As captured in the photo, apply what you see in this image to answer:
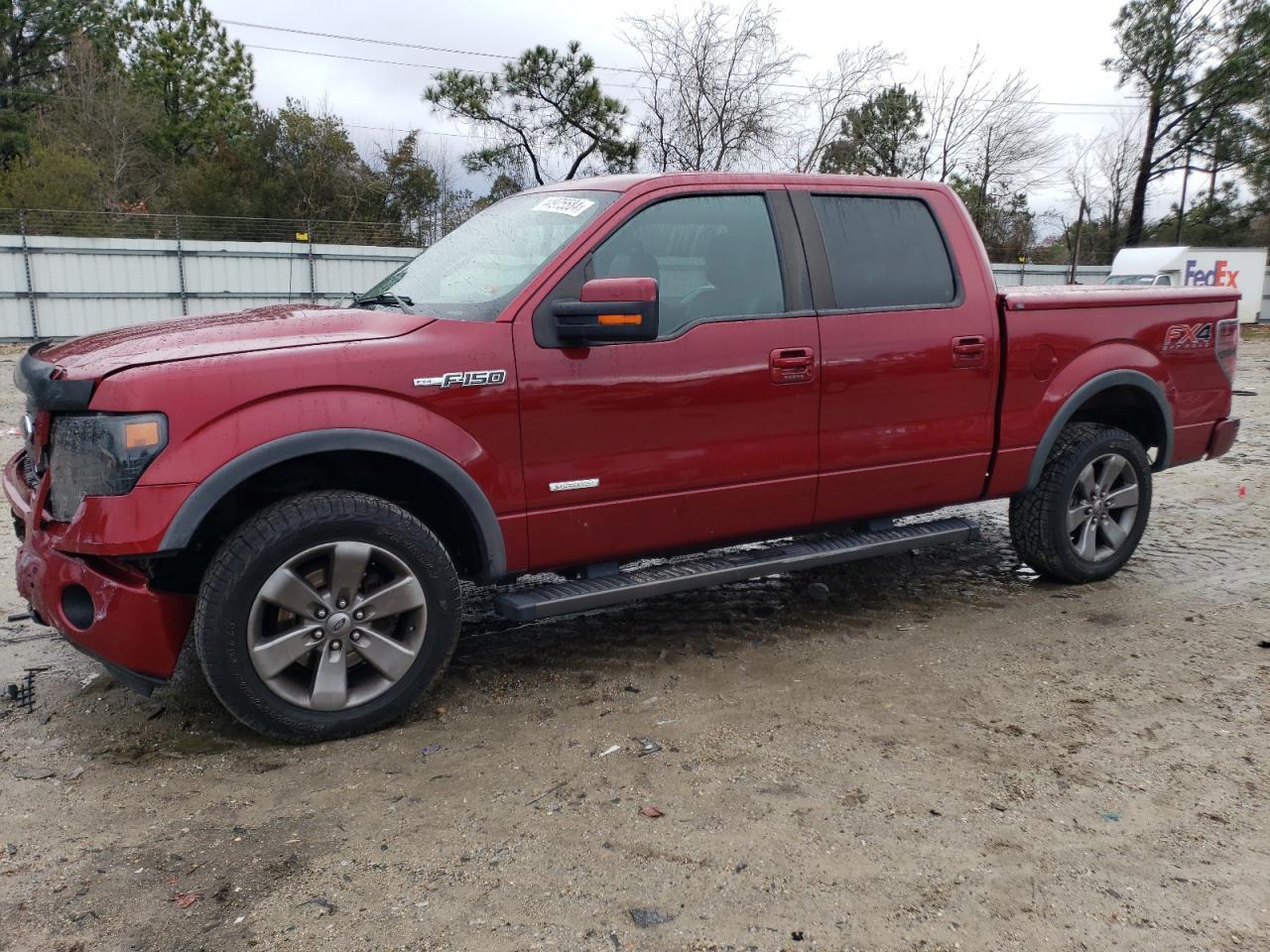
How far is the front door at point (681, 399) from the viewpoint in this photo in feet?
11.8

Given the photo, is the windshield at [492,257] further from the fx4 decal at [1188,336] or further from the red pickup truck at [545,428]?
the fx4 decal at [1188,336]

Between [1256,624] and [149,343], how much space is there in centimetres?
476

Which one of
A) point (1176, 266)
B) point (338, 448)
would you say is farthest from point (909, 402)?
point (1176, 266)

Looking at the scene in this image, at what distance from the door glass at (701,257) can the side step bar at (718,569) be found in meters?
0.95

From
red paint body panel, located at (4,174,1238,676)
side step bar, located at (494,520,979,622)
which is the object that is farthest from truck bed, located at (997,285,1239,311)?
side step bar, located at (494,520,979,622)

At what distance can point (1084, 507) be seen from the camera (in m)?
5.12

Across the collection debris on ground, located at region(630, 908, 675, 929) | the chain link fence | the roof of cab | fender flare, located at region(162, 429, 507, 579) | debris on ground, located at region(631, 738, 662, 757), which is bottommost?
debris on ground, located at region(630, 908, 675, 929)

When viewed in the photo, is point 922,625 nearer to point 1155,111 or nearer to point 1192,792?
point 1192,792

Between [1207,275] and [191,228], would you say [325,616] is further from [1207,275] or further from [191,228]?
[1207,275]

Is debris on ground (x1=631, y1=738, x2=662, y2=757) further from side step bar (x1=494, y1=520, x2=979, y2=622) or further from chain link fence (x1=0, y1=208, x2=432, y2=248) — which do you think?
chain link fence (x1=0, y1=208, x2=432, y2=248)

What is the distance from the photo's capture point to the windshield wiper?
12.7 ft

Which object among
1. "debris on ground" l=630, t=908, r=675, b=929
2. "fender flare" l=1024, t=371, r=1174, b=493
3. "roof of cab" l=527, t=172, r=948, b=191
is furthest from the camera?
"fender flare" l=1024, t=371, r=1174, b=493

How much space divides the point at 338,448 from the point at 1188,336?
439 cm

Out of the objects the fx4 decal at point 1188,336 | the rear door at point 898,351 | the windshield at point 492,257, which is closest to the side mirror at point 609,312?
the windshield at point 492,257
